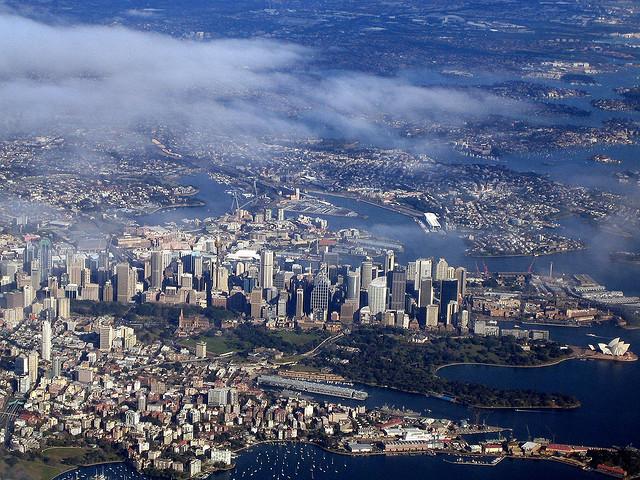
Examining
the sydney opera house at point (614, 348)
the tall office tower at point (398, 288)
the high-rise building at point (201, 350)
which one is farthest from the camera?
the tall office tower at point (398, 288)

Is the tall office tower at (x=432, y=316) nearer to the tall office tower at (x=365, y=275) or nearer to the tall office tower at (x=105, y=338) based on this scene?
the tall office tower at (x=365, y=275)

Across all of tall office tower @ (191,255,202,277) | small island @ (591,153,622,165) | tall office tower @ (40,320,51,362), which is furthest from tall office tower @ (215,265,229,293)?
small island @ (591,153,622,165)

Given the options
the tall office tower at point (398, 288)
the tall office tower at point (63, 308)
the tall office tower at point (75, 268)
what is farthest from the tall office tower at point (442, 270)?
the tall office tower at point (63, 308)

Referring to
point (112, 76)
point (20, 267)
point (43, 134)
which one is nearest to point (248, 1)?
point (112, 76)

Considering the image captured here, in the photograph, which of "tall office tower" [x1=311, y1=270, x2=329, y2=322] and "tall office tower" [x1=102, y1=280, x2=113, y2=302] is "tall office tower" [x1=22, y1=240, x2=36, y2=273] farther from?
"tall office tower" [x1=311, y1=270, x2=329, y2=322]

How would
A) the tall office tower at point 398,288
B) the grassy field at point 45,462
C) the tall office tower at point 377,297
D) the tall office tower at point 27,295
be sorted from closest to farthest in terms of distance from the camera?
the grassy field at point 45,462, the tall office tower at point 27,295, the tall office tower at point 377,297, the tall office tower at point 398,288

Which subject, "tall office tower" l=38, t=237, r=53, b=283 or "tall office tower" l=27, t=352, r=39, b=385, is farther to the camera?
"tall office tower" l=38, t=237, r=53, b=283
